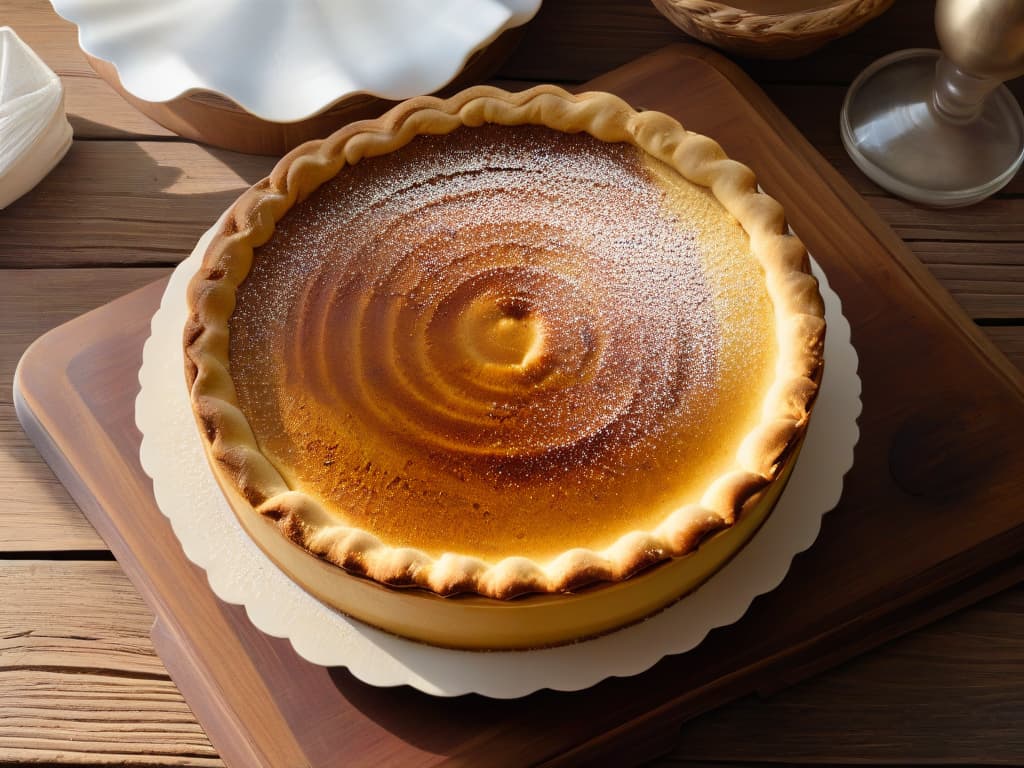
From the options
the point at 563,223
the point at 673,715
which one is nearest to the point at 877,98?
the point at 563,223

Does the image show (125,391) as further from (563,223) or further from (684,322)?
(684,322)

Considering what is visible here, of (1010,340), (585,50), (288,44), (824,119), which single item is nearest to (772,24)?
(824,119)

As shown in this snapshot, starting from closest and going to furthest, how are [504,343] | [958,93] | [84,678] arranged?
[504,343] → [84,678] → [958,93]

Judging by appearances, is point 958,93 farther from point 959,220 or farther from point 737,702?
point 737,702

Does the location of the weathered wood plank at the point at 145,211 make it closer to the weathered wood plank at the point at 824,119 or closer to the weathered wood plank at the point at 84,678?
the weathered wood plank at the point at 824,119

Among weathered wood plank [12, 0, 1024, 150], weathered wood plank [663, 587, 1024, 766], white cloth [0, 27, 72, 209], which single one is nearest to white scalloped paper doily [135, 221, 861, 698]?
weathered wood plank [663, 587, 1024, 766]
